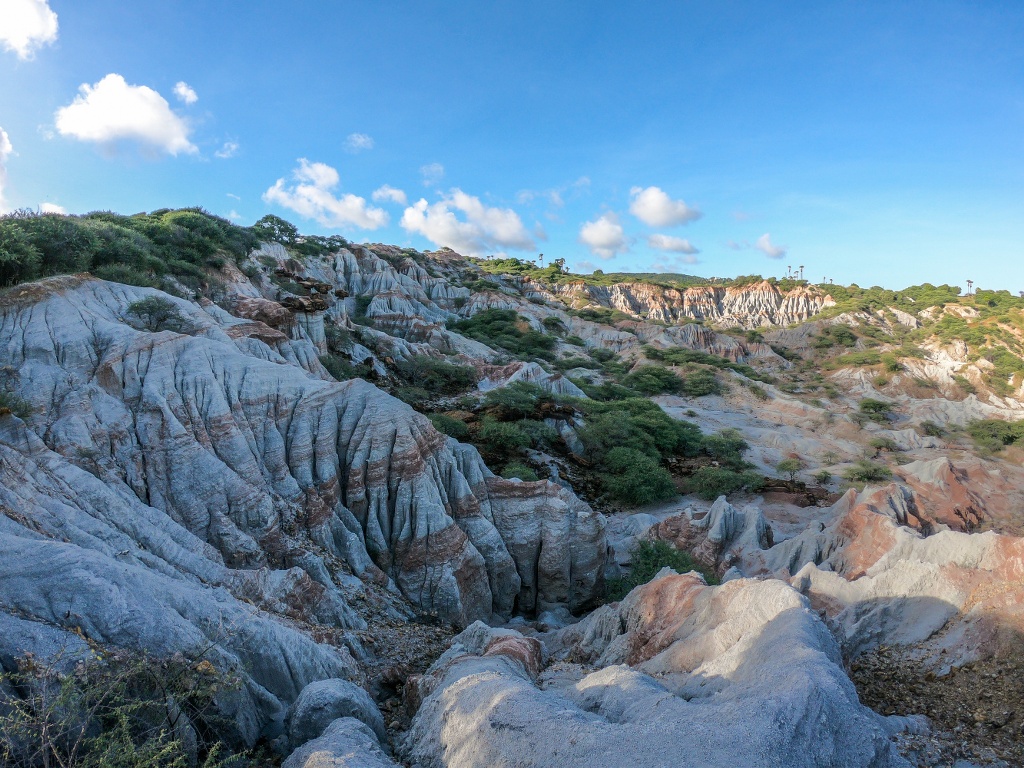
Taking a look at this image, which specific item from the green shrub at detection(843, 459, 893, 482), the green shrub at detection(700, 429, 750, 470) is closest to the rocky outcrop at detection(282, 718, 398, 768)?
the green shrub at detection(700, 429, 750, 470)

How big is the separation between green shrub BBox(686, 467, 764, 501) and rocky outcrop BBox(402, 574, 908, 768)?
51.9 ft

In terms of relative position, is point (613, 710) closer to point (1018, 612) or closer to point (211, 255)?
point (1018, 612)

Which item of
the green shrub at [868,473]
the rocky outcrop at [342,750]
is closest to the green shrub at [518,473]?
the rocky outcrop at [342,750]

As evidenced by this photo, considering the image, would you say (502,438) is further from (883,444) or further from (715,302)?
(715,302)

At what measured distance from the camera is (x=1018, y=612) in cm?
740

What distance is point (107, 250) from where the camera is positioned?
695 inches

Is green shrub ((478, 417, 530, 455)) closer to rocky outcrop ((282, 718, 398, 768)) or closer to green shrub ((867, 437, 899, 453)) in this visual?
rocky outcrop ((282, 718, 398, 768))

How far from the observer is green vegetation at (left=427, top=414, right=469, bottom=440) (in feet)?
75.0

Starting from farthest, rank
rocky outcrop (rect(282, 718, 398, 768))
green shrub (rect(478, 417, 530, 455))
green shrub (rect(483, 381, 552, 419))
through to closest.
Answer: green shrub (rect(483, 381, 552, 419))
green shrub (rect(478, 417, 530, 455))
rocky outcrop (rect(282, 718, 398, 768))

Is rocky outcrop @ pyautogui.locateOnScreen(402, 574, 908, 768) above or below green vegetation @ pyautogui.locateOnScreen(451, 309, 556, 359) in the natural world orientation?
below

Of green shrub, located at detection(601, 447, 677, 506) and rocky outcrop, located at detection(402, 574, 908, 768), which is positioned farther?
green shrub, located at detection(601, 447, 677, 506)

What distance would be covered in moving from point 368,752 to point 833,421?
38.1 metres

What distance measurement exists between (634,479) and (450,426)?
780 centimetres

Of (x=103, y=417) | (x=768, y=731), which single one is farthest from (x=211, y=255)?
(x=768, y=731)
